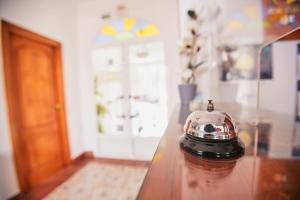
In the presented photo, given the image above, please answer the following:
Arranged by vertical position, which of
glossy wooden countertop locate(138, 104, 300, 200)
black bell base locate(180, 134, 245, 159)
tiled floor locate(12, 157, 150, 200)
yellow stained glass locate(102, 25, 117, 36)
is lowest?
tiled floor locate(12, 157, 150, 200)

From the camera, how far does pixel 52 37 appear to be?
2.46 meters

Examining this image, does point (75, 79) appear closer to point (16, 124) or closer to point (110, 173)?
point (16, 124)

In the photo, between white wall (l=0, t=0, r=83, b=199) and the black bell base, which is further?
white wall (l=0, t=0, r=83, b=199)

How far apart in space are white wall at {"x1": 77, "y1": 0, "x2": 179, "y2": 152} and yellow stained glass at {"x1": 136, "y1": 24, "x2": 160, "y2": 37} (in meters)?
0.08


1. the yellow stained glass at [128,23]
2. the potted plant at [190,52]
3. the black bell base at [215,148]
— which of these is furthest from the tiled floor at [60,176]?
the yellow stained glass at [128,23]

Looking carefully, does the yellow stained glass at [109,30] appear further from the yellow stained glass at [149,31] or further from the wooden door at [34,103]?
the wooden door at [34,103]

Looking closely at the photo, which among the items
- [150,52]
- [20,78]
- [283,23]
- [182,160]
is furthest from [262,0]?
[20,78]

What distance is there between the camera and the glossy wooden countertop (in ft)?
0.92

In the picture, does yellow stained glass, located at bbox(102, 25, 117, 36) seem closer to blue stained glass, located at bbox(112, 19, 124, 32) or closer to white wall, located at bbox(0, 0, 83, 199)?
blue stained glass, located at bbox(112, 19, 124, 32)

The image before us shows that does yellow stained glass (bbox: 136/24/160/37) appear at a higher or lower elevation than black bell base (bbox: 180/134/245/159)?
higher

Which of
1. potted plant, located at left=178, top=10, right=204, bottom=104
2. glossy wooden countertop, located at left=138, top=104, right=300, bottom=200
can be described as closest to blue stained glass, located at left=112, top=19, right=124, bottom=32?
potted plant, located at left=178, top=10, right=204, bottom=104

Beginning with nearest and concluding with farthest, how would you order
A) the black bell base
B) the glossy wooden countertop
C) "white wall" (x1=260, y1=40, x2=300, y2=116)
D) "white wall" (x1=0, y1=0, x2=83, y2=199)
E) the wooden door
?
the glossy wooden countertop → the black bell base → "white wall" (x1=260, y1=40, x2=300, y2=116) → "white wall" (x1=0, y1=0, x2=83, y2=199) → the wooden door

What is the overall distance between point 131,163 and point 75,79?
175 cm

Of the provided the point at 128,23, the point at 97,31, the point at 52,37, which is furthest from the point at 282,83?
the point at 52,37
